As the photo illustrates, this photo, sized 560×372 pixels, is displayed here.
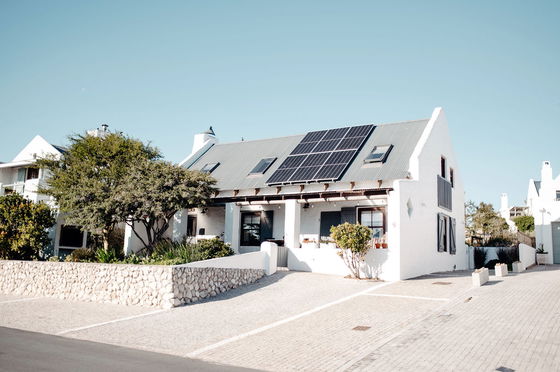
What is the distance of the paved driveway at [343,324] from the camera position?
28.0ft

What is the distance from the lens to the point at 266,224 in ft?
76.9

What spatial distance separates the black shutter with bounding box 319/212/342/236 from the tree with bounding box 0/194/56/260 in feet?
48.1

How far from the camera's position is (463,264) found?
26.1 metres

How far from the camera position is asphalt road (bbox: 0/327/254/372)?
7648mm

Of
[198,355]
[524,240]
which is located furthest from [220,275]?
[524,240]

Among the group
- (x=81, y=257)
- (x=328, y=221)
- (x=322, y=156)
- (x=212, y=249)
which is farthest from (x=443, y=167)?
(x=81, y=257)

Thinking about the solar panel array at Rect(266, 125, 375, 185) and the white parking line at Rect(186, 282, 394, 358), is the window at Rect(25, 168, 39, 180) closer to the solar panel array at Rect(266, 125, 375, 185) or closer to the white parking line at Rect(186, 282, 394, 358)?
the solar panel array at Rect(266, 125, 375, 185)

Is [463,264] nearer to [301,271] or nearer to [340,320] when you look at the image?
[301,271]

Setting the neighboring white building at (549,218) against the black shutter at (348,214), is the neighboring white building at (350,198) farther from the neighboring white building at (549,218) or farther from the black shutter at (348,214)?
the neighboring white building at (549,218)

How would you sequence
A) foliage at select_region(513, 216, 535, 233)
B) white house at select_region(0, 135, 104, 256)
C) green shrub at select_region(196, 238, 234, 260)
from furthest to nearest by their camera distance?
foliage at select_region(513, 216, 535, 233)
white house at select_region(0, 135, 104, 256)
green shrub at select_region(196, 238, 234, 260)

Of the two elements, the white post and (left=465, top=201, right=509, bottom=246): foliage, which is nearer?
the white post

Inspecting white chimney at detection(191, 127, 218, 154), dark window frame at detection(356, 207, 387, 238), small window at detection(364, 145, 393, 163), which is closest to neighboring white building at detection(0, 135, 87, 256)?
white chimney at detection(191, 127, 218, 154)

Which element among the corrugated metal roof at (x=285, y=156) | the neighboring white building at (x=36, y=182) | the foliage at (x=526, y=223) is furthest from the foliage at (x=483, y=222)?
the neighboring white building at (x=36, y=182)

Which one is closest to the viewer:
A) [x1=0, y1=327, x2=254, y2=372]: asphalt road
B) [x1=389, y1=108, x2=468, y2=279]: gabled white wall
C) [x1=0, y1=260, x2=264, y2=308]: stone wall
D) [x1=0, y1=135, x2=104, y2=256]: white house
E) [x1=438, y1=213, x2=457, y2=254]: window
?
[x1=0, y1=327, x2=254, y2=372]: asphalt road
